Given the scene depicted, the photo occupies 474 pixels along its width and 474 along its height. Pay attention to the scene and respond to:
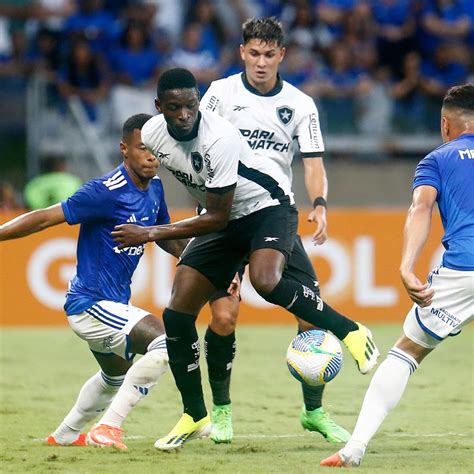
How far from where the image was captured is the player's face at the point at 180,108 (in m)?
6.58

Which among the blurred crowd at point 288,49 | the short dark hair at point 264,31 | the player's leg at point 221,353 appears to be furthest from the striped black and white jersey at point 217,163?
the blurred crowd at point 288,49

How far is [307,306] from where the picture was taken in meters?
6.98

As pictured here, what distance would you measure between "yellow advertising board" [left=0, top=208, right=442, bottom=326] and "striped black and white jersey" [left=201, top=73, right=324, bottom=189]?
7.14 m

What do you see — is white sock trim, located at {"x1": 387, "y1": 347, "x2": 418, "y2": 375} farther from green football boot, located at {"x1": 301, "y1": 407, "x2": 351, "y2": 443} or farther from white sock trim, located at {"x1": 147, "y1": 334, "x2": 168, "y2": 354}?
white sock trim, located at {"x1": 147, "y1": 334, "x2": 168, "y2": 354}

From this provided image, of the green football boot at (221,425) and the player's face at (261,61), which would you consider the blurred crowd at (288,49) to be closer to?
the player's face at (261,61)

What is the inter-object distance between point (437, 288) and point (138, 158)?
2282 millimetres

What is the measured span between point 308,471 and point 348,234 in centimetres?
933

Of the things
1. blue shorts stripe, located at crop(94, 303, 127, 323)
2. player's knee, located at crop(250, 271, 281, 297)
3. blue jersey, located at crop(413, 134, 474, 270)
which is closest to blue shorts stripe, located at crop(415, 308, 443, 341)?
blue jersey, located at crop(413, 134, 474, 270)

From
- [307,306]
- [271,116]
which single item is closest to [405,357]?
[307,306]

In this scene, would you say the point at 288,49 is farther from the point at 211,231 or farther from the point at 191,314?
the point at 211,231

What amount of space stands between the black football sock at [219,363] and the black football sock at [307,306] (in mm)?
854

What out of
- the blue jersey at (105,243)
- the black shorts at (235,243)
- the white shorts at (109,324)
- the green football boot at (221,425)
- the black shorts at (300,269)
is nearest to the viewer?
the black shorts at (235,243)

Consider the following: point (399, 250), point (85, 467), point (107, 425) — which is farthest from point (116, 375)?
point (399, 250)

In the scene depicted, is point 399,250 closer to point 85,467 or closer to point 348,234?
point 348,234
